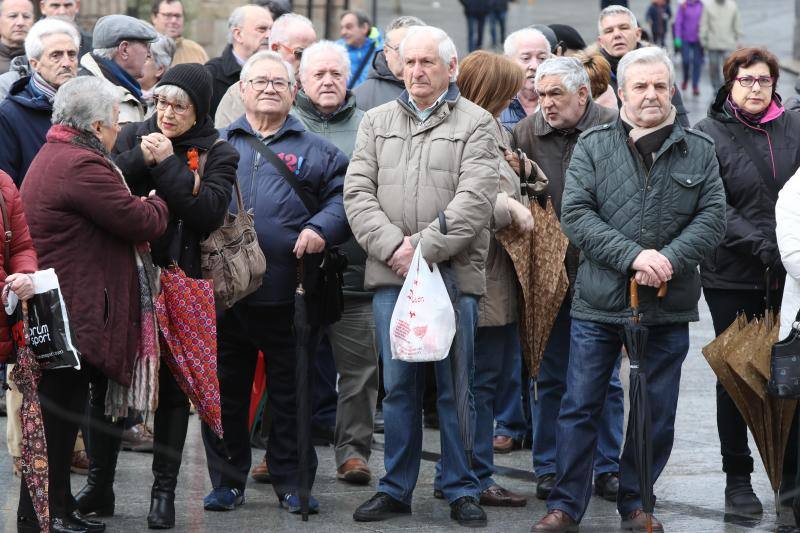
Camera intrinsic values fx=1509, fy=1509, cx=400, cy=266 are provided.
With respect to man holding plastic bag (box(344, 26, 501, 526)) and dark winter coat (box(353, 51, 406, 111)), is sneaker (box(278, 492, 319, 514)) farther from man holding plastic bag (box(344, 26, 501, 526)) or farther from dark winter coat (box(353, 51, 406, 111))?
dark winter coat (box(353, 51, 406, 111))

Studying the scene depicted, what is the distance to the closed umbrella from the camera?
5988 millimetres

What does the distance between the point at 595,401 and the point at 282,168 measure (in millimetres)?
1774

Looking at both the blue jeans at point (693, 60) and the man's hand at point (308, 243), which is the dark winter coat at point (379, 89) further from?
the blue jeans at point (693, 60)

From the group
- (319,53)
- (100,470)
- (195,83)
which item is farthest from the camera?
(319,53)

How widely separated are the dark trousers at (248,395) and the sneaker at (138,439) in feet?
3.29

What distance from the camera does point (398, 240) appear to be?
259 inches

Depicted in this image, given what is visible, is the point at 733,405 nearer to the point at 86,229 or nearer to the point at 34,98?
the point at 86,229

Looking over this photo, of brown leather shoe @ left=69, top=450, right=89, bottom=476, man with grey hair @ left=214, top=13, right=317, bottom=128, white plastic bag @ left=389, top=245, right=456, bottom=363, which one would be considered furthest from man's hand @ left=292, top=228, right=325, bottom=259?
man with grey hair @ left=214, top=13, right=317, bottom=128

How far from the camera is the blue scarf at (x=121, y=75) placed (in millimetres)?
8336

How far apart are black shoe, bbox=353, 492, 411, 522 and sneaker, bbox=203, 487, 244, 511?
1.94 ft

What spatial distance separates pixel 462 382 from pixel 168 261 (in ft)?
4.59

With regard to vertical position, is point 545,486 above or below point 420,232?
below

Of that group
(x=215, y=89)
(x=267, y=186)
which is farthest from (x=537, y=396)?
(x=215, y=89)

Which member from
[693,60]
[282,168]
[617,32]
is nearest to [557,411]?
[282,168]
